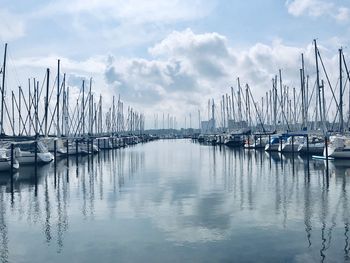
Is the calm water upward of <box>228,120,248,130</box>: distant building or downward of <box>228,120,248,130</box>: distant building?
downward

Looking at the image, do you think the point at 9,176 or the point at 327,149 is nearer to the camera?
the point at 9,176

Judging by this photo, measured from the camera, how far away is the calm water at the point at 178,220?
17.4m

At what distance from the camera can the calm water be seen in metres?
17.4

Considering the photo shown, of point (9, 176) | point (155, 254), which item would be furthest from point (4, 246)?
point (9, 176)

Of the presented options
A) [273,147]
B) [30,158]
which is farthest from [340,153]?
[30,158]

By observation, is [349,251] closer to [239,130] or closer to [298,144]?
[298,144]

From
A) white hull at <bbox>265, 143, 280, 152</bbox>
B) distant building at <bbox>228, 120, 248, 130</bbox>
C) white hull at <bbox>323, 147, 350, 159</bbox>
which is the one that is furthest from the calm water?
distant building at <bbox>228, 120, 248, 130</bbox>

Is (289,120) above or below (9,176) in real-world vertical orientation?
above

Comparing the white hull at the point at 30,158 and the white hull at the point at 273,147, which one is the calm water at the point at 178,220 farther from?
the white hull at the point at 273,147

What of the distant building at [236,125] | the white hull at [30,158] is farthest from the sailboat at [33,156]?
the distant building at [236,125]

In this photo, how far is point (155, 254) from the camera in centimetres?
1727

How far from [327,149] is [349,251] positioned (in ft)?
143

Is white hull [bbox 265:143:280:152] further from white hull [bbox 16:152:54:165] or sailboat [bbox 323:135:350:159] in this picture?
white hull [bbox 16:152:54:165]

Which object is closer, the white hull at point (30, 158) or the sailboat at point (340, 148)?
the white hull at point (30, 158)
